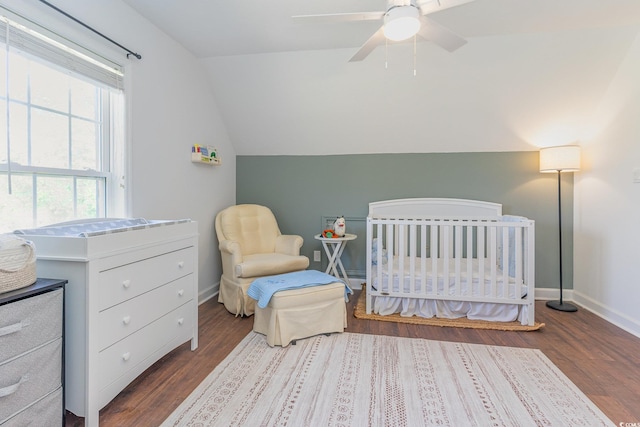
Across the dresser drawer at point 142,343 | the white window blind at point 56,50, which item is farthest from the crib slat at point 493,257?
the white window blind at point 56,50

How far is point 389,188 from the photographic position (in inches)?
145

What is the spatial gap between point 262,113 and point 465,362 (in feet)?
9.62

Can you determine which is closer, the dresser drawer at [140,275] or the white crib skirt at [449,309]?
the dresser drawer at [140,275]

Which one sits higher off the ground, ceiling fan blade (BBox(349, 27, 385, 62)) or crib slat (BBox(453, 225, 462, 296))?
ceiling fan blade (BBox(349, 27, 385, 62))

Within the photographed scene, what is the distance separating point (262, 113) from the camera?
3465mm

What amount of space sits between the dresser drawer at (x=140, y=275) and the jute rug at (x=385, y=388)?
625mm

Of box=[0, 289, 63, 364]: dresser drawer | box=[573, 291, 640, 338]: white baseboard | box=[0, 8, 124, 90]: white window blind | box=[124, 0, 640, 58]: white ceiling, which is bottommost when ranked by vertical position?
box=[573, 291, 640, 338]: white baseboard

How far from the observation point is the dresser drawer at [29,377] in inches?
44.6

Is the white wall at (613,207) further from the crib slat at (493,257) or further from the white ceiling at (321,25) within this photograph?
the crib slat at (493,257)

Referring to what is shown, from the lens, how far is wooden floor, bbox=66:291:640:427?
5.23ft

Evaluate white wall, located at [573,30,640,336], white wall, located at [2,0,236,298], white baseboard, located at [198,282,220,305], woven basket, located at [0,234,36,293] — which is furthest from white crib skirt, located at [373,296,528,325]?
woven basket, located at [0,234,36,293]

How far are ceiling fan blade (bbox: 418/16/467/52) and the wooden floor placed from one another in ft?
6.58

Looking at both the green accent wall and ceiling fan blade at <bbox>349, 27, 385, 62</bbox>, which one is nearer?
ceiling fan blade at <bbox>349, 27, 385, 62</bbox>

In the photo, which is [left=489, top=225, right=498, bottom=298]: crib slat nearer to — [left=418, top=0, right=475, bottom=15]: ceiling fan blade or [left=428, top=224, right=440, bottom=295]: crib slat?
[left=428, top=224, right=440, bottom=295]: crib slat
